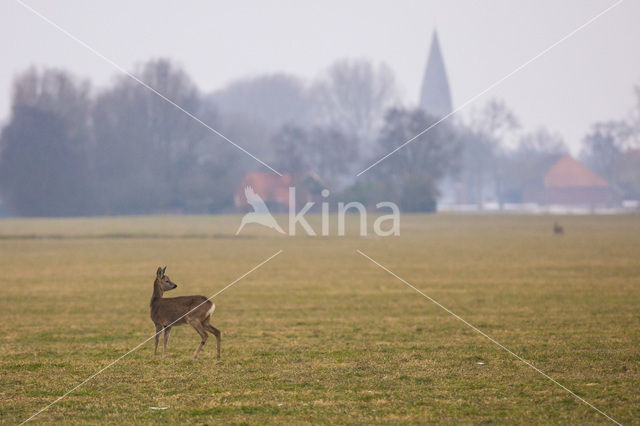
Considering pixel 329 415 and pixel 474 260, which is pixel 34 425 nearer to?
pixel 329 415

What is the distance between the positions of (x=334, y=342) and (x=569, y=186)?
123 meters

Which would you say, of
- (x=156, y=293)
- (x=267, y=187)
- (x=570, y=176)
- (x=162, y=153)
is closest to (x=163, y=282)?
(x=156, y=293)

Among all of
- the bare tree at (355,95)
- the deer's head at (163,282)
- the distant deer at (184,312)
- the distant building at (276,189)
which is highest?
the bare tree at (355,95)

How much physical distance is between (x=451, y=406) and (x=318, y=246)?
42.8m

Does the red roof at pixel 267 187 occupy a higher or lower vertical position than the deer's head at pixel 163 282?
higher

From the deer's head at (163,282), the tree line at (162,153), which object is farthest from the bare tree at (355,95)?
the deer's head at (163,282)

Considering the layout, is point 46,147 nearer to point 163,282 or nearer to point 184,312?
point 163,282

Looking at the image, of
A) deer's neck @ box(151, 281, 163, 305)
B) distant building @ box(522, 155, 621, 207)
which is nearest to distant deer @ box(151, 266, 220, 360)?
deer's neck @ box(151, 281, 163, 305)

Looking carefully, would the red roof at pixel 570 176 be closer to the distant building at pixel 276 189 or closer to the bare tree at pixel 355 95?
the bare tree at pixel 355 95

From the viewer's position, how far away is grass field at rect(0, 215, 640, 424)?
9.67 metres

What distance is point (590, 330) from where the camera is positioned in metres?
15.9

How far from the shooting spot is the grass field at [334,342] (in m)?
9.67

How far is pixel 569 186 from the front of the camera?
431 feet

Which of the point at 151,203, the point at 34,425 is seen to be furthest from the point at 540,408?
the point at 151,203
